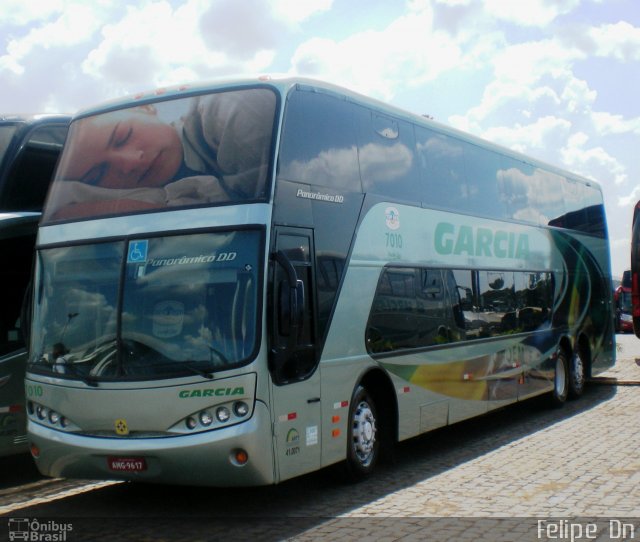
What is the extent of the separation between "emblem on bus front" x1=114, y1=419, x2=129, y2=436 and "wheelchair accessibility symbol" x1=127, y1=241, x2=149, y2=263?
140cm

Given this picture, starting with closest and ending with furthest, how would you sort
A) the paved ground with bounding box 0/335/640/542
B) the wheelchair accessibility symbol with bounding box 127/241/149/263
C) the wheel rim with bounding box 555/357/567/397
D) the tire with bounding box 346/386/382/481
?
the paved ground with bounding box 0/335/640/542 → the wheelchair accessibility symbol with bounding box 127/241/149/263 → the tire with bounding box 346/386/382/481 → the wheel rim with bounding box 555/357/567/397

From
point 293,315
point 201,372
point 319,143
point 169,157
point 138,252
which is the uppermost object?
point 319,143

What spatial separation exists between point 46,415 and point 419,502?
3.49 metres

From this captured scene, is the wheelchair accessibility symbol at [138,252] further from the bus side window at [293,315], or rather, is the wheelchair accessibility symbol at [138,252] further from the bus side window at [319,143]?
the bus side window at [319,143]

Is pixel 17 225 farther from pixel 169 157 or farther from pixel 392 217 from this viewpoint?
pixel 392 217

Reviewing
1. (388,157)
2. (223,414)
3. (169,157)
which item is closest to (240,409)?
(223,414)

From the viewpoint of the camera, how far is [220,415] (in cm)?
784

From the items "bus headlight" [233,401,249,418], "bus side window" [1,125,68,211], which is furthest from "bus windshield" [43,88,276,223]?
"bus headlight" [233,401,249,418]

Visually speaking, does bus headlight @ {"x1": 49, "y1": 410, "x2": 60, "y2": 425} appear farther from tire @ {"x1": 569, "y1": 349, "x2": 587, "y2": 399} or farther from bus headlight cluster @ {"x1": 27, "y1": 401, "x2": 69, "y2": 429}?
tire @ {"x1": 569, "y1": 349, "x2": 587, "y2": 399}

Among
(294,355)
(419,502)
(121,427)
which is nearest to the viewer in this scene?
(121,427)

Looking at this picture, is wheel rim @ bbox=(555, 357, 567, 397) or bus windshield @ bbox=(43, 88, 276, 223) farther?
wheel rim @ bbox=(555, 357, 567, 397)

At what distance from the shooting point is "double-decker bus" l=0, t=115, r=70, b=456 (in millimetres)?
10227

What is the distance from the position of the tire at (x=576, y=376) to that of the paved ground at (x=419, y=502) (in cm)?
436

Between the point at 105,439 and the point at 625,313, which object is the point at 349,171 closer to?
the point at 105,439
